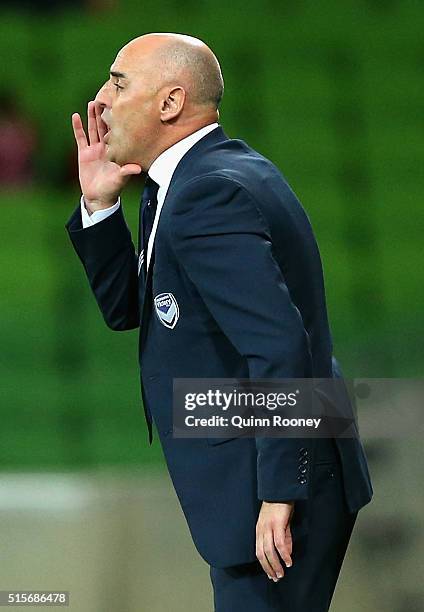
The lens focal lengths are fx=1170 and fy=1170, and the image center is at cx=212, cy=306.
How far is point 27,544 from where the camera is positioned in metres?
2.60

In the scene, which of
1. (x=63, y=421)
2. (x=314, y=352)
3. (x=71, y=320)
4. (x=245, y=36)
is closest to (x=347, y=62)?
(x=245, y=36)

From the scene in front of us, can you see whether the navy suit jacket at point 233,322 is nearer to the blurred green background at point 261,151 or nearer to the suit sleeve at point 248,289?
the suit sleeve at point 248,289

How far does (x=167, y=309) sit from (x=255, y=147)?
11.1 feet

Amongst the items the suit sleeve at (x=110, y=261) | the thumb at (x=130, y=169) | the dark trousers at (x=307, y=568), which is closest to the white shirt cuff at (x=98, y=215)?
the suit sleeve at (x=110, y=261)

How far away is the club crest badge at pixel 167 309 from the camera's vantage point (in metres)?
1.65

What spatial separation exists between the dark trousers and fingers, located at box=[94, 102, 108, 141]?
622 millimetres

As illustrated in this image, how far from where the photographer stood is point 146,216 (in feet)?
5.86

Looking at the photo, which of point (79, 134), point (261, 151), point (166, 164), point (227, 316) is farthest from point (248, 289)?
point (261, 151)

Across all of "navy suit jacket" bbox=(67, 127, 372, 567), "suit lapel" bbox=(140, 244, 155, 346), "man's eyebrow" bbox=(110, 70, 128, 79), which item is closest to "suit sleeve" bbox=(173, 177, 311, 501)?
"navy suit jacket" bbox=(67, 127, 372, 567)

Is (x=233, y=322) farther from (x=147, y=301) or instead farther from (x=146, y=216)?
(x=146, y=216)

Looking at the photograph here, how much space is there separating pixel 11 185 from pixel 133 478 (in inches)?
96.9

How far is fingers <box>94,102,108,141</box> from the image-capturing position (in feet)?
6.04

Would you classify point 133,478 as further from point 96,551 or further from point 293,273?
point 293,273

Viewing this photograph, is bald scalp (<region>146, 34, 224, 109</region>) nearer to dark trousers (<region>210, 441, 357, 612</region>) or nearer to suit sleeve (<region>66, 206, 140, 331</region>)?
suit sleeve (<region>66, 206, 140, 331</region>)
